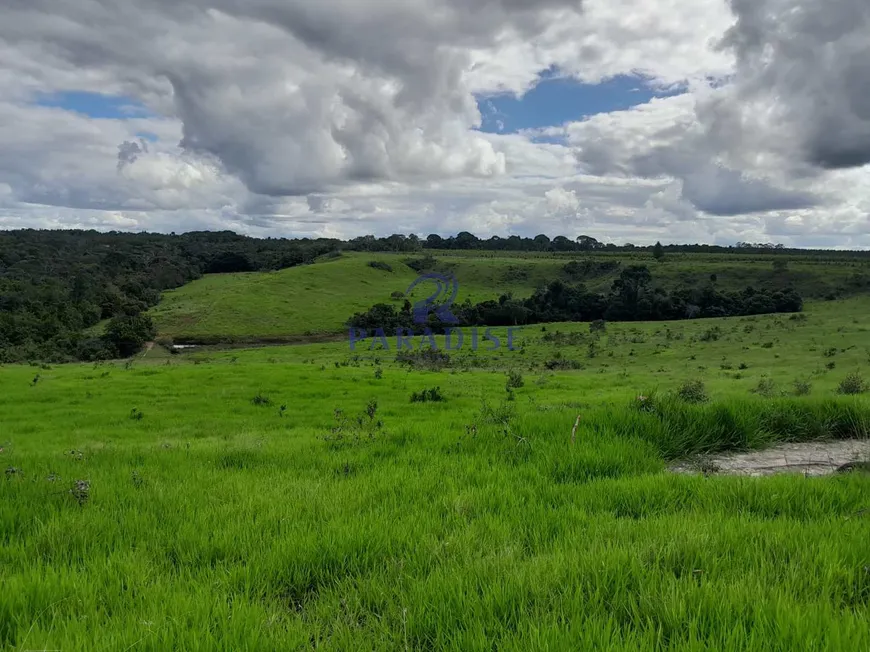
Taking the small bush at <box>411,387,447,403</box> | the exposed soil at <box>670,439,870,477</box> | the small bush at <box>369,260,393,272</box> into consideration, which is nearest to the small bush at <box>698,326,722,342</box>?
the small bush at <box>411,387,447,403</box>

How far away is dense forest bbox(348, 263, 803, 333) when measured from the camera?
78500 millimetres

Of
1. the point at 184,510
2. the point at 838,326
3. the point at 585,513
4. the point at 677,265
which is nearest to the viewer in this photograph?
the point at 585,513

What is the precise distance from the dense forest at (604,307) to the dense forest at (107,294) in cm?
21

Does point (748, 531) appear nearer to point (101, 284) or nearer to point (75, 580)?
point (75, 580)

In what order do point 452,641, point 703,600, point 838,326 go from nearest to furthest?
point 452,641, point 703,600, point 838,326

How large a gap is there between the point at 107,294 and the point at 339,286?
40356 mm

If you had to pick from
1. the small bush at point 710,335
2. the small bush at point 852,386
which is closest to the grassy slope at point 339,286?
the small bush at point 710,335

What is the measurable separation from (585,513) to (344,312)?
3574 inches

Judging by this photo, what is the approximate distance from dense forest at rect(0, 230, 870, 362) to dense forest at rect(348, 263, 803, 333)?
205 millimetres

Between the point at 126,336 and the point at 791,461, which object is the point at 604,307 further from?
the point at 791,461

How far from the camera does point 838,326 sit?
161 feet

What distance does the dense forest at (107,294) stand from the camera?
64688 mm

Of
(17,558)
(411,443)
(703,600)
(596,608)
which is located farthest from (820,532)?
(17,558)

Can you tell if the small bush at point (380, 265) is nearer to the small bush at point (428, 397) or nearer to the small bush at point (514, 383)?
the small bush at point (514, 383)
